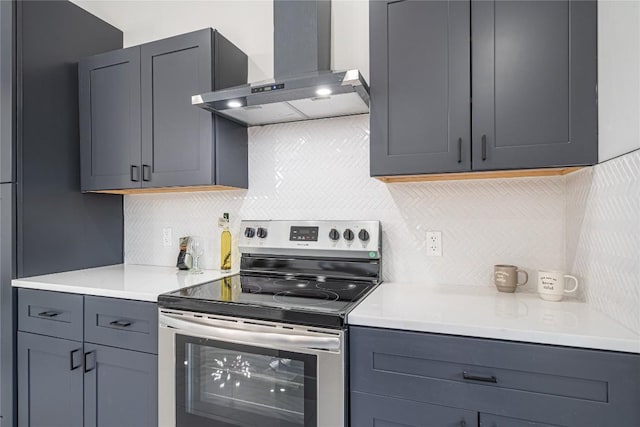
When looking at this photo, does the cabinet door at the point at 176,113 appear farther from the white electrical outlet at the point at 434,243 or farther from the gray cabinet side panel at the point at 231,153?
the white electrical outlet at the point at 434,243

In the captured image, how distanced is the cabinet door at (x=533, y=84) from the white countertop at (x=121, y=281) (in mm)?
1462

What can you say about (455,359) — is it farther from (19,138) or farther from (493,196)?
(19,138)

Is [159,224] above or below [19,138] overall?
below

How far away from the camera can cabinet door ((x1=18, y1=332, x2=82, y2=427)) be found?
1709mm

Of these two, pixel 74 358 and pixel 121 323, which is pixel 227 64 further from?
pixel 74 358

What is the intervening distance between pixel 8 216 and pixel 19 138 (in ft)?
1.33

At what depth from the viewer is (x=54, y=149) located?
6.71ft

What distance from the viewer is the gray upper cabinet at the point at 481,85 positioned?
4.16 feet

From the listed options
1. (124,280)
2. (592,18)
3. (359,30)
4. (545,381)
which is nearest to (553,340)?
(545,381)

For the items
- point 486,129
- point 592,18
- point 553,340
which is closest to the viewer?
point 553,340

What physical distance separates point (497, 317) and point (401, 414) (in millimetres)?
446

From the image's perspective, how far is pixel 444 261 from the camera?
1751 mm

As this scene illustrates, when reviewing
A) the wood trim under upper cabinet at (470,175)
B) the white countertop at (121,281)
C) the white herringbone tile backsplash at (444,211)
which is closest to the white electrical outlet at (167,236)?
the white herringbone tile backsplash at (444,211)

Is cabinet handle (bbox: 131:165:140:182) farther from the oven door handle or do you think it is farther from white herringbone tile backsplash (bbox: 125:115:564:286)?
the oven door handle
